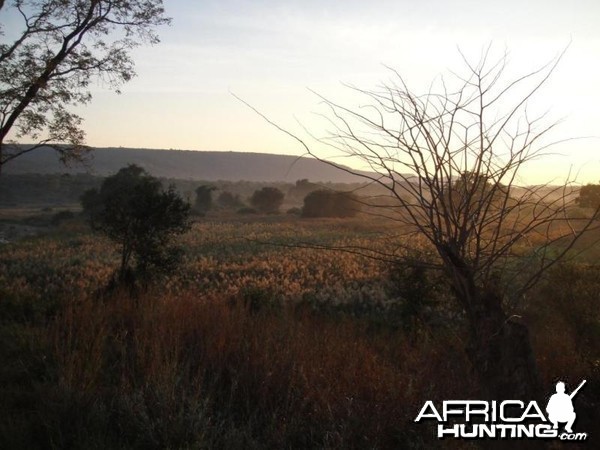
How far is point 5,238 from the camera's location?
1721 inches

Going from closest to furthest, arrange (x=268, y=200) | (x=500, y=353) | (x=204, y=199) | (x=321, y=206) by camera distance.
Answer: (x=500, y=353)
(x=321, y=206)
(x=268, y=200)
(x=204, y=199)

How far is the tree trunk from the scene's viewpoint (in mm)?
3573

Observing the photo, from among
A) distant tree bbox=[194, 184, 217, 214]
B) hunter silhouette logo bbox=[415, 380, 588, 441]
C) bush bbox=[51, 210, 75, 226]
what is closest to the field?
hunter silhouette logo bbox=[415, 380, 588, 441]

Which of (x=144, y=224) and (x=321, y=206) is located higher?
(x=321, y=206)

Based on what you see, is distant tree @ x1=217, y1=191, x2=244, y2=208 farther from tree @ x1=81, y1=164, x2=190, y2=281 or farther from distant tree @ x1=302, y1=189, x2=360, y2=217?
tree @ x1=81, y1=164, x2=190, y2=281

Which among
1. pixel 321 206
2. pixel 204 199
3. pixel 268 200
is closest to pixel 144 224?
pixel 321 206

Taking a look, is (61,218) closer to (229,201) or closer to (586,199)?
(229,201)

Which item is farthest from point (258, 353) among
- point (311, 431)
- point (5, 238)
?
point (5, 238)

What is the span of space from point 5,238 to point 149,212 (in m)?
34.3

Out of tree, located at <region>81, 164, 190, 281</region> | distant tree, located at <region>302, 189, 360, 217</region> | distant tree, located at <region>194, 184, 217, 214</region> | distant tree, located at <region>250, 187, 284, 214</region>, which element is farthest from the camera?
distant tree, located at <region>194, 184, 217, 214</region>

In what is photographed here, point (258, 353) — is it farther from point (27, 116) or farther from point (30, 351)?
point (27, 116)

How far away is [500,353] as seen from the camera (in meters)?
3.66

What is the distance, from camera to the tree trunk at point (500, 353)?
11.7ft

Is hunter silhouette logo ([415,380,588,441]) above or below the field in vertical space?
above
